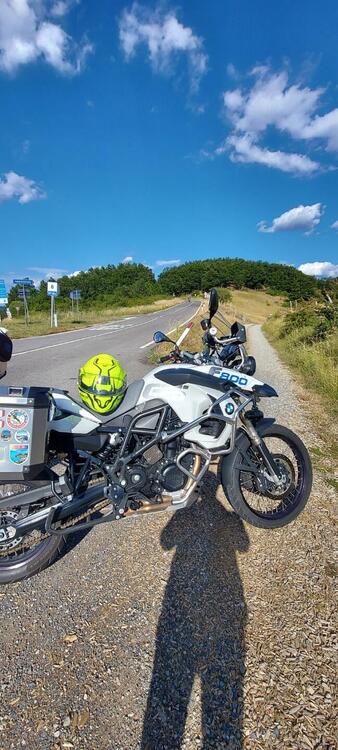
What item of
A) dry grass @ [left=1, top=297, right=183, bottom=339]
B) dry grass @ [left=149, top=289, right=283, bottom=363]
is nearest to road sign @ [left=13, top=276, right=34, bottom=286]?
dry grass @ [left=1, top=297, right=183, bottom=339]

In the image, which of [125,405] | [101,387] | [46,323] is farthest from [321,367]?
[46,323]

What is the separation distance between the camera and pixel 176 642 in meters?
1.96

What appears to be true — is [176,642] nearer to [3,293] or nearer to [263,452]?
[263,452]

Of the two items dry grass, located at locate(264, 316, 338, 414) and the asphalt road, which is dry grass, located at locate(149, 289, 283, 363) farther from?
dry grass, located at locate(264, 316, 338, 414)

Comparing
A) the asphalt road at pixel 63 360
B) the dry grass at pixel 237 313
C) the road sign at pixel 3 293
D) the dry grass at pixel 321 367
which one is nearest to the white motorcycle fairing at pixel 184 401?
the dry grass at pixel 237 313

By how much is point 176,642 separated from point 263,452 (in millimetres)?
1381

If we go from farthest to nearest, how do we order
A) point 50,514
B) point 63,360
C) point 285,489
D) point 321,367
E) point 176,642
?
point 63,360
point 321,367
point 285,489
point 50,514
point 176,642

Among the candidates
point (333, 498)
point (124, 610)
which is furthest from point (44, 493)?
point (333, 498)

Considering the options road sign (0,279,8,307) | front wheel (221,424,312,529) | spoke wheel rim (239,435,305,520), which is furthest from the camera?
road sign (0,279,8,307)

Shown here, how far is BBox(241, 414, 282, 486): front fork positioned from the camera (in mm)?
2799

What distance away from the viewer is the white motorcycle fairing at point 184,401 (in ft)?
7.94

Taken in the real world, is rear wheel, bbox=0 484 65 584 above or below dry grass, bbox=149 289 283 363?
below

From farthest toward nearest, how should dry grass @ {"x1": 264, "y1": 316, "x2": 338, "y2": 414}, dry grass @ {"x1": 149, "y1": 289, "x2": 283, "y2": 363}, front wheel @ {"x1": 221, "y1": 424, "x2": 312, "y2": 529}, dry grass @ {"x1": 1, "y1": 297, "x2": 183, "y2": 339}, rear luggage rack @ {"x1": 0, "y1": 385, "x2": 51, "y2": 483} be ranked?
dry grass @ {"x1": 1, "y1": 297, "x2": 183, "y2": 339}, dry grass @ {"x1": 149, "y1": 289, "x2": 283, "y2": 363}, dry grass @ {"x1": 264, "y1": 316, "x2": 338, "y2": 414}, front wheel @ {"x1": 221, "y1": 424, "x2": 312, "y2": 529}, rear luggage rack @ {"x1": 0, "y1": 385, "x2": 51, "y2": 483}

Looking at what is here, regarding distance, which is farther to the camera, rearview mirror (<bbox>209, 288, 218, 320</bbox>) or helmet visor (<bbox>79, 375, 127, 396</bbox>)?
rearview mirror (<bbox>209, 288, 218, 320</bbox>)
